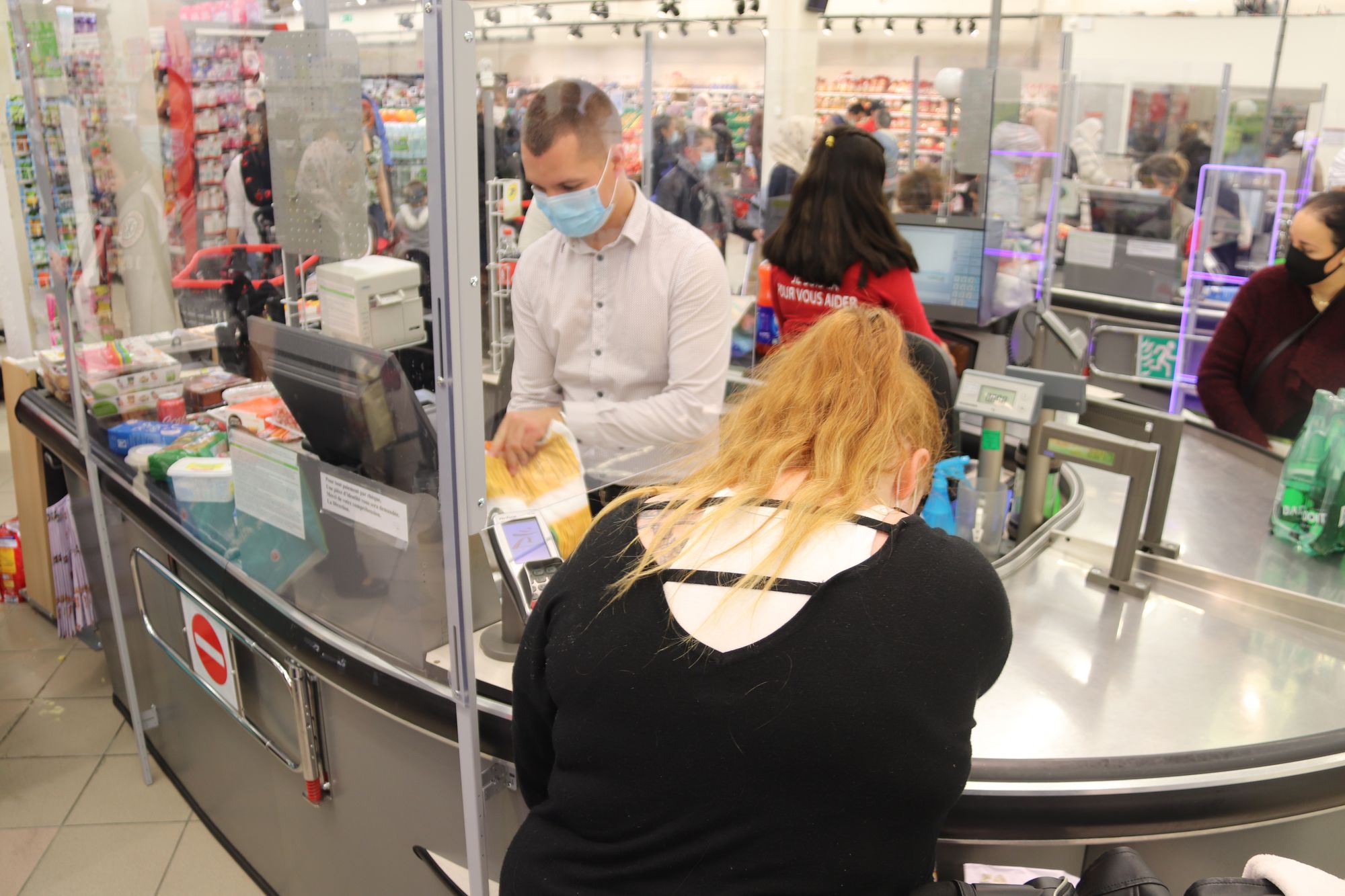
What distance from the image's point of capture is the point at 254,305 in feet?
7.19

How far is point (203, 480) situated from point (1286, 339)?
331cm

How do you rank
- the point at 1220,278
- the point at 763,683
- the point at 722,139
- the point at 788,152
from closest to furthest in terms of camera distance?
the point at 763,683 → the point at 722,139 → the point at 788,152 → the point at 1220,278

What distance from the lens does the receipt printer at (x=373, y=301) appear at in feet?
5.56

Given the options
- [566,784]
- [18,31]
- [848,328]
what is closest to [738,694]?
[566,784]

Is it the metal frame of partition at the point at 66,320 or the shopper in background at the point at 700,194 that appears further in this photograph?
the shopper in background at the point at 700,194

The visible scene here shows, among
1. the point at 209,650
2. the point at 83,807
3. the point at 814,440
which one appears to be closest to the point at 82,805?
the point at 83,807

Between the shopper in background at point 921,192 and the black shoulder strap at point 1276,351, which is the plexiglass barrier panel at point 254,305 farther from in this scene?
the shopper in background at point 921,192

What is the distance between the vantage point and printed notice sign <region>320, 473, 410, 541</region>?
1882 millimetres

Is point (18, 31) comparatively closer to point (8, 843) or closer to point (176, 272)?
point (176, 272)

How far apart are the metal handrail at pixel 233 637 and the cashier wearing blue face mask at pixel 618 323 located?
824mm

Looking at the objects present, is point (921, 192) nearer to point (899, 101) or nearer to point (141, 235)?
point (899, 101)

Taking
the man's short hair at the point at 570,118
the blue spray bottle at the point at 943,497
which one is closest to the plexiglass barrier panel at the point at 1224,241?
the blue spray bottle at the point at 943,497

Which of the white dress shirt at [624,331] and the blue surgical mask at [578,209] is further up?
the blue surgical mask at [578,209]

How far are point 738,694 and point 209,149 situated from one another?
5.92 feet
